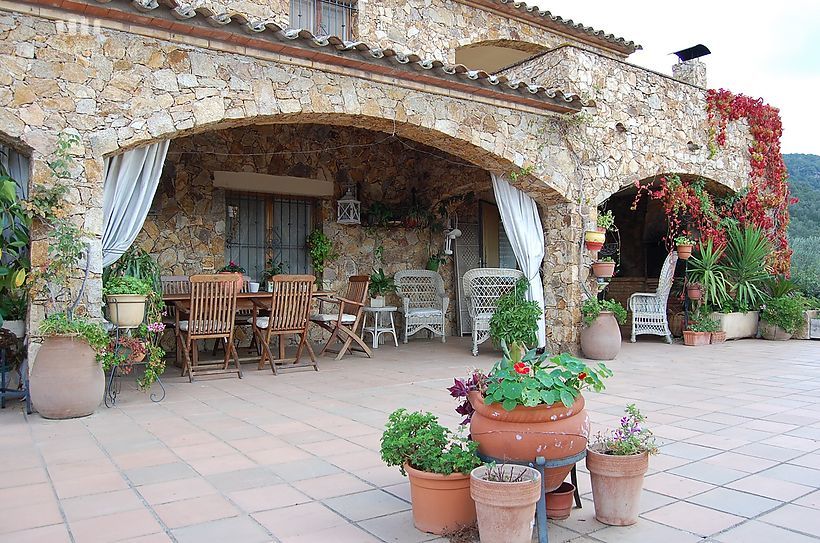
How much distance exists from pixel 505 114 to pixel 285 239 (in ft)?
10.9

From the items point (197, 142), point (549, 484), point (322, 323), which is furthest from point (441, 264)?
point (549, 484)

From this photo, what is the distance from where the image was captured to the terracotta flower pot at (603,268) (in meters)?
7.09

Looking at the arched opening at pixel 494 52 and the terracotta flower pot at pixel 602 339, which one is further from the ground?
the arched opening at pixel 494 52

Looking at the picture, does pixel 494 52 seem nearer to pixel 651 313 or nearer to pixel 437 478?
pixel 651 313

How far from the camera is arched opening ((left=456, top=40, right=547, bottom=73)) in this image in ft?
30.5

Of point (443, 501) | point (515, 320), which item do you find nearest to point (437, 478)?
point (443, 501)

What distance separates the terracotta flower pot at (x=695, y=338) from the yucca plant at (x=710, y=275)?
0.51m

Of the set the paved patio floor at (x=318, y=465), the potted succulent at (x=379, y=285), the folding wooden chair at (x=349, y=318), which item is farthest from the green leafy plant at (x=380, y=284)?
the paved patio floor at (x=318, y=465)

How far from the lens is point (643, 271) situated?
11.1 m

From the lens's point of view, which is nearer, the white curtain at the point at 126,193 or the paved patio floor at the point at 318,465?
the paved patio floor at the point at 318,465

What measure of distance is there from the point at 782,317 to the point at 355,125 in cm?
670

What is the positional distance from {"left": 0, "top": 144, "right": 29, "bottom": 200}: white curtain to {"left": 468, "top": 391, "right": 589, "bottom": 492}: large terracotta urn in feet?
13.5

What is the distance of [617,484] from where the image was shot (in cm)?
229

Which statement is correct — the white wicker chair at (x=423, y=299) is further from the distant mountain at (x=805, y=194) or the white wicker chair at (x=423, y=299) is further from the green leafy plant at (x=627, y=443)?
the distant mountain at (x=805, y=194)
